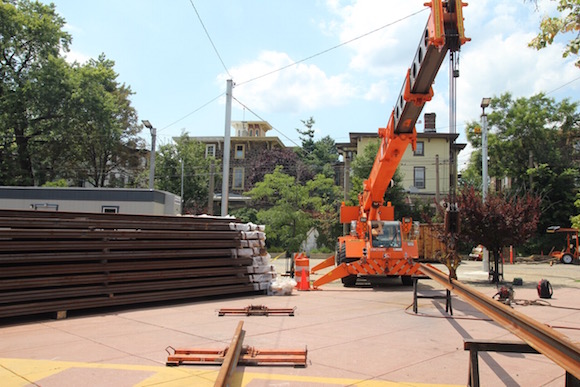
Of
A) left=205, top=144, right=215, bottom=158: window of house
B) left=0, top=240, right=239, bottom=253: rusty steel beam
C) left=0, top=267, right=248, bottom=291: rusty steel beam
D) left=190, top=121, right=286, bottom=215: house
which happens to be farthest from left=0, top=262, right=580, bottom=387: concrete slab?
left=205, top=144, right=215, bottom=158: window of house

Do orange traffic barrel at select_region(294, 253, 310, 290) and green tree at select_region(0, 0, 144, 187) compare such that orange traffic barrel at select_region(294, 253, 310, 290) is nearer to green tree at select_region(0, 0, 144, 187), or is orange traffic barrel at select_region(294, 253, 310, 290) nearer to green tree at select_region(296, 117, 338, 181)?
green tree at select_region(0, 0, 144, 187)

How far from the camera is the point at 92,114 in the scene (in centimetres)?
3584

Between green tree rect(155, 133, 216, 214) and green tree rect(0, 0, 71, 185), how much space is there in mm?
12454

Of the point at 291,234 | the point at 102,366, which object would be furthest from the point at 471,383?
the point at 291,234

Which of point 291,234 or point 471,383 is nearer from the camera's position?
point 471,383

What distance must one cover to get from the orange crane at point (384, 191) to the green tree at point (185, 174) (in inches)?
1182

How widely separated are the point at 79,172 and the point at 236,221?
3477 centimetres

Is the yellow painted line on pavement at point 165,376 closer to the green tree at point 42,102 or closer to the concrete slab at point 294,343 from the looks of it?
the concrete slab at point 294,343

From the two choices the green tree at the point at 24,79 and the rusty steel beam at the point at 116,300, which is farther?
the green tree at the point at 24,79

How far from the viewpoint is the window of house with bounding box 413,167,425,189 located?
142 feet

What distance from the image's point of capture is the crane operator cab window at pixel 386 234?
15.1 m

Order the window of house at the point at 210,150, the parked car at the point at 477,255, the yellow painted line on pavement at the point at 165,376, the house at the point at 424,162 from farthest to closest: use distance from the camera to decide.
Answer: the window of house at the point at 210,150 < the house at the point at 424,162 < the parked car at the point at 477,255 < the yellow painted line on pavement at the point at 165,376

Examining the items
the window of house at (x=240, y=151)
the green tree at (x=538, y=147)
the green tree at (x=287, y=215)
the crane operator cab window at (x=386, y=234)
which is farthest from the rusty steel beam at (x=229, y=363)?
the window of house at (x=240, y=151)

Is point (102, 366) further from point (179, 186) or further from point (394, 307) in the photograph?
point (179, 186)
